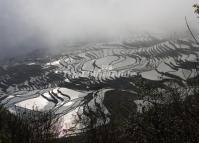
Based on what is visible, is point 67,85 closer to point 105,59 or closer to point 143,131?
point 105,59

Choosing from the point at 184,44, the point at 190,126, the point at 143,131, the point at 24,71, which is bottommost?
the point at 24,71

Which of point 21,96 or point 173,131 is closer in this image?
point 173,131

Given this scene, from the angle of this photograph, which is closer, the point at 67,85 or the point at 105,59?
the point at 67,85

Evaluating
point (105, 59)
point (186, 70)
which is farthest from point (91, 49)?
point (186, 70)

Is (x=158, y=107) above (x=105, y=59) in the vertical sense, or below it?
above

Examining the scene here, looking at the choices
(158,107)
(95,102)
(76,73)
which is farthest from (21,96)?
(158,107)

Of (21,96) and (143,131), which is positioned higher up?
(143,131)

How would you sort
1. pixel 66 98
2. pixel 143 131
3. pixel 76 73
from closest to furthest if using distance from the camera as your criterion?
pixel 143 131 < pixel 66 98 < pixel 76 73

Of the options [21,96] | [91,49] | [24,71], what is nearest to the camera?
[21,96]

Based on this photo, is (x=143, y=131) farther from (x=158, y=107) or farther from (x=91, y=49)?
(x=91, y=49)
